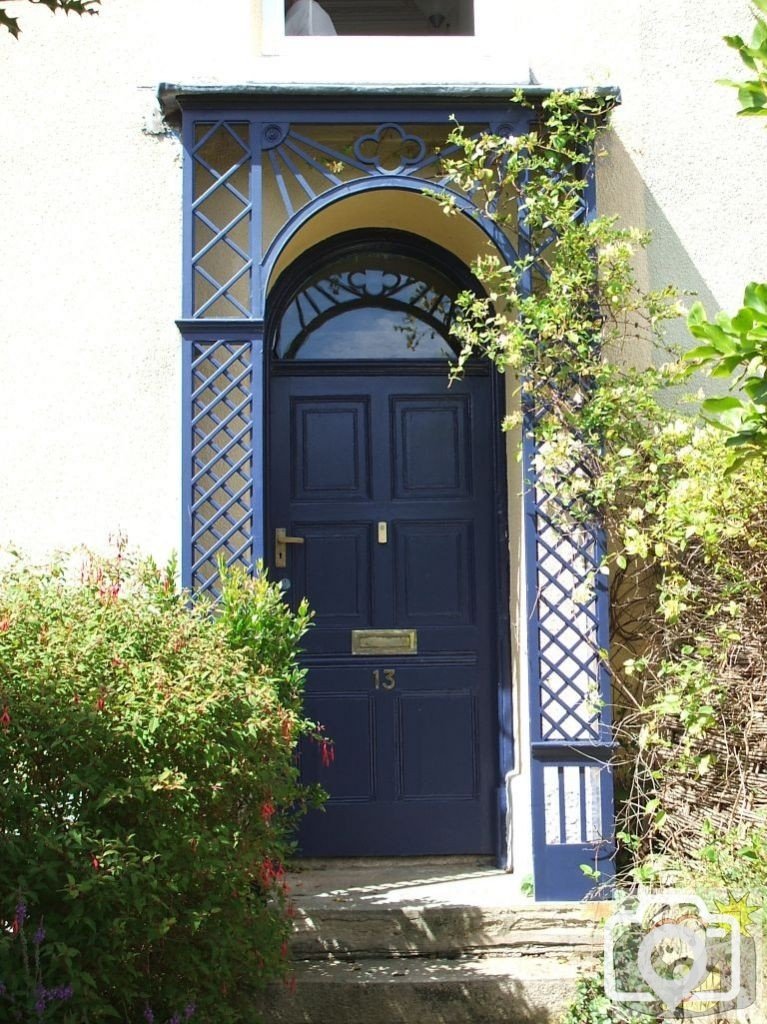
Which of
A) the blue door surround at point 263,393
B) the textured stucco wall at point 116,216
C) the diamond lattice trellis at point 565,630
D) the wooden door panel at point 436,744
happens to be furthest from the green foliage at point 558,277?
the wooden door panel at point 436,744

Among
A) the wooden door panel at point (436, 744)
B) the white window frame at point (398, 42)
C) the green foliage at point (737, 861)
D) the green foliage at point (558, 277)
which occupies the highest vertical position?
the white window frame at point (398, 42)

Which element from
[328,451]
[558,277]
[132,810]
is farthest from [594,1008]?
[558,277]

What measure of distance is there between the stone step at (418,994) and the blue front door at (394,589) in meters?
1.12

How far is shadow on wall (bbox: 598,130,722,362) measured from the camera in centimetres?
616

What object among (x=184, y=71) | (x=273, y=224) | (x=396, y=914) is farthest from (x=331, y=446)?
(x=396, y=914)

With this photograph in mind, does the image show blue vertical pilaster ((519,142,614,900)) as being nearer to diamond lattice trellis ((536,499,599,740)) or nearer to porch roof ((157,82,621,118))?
diamond lattice trellis ((536,499,599,740))

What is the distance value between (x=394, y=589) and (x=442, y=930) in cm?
181

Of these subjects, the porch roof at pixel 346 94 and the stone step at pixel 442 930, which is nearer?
the stone step at pixel 442 930

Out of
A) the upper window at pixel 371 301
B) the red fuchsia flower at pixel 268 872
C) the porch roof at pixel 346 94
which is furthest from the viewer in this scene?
the upper window at pixel 371 301

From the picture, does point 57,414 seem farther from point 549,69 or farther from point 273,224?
point 549,69

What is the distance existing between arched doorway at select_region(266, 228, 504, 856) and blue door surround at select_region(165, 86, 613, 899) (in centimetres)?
65

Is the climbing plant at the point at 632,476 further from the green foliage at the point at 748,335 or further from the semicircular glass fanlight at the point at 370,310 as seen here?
the green foliage at the point at 748,335

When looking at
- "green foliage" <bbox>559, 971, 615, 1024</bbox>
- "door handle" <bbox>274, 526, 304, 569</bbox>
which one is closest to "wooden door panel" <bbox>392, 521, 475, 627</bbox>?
"door handle" <bbox>274, 526, 304, 569</bbox>

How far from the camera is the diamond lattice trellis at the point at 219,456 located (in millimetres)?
5500
